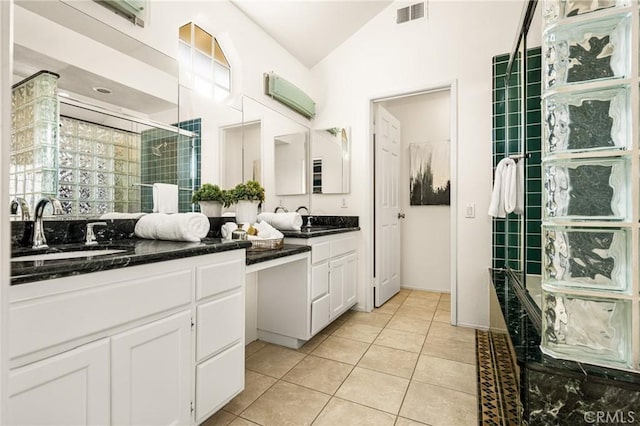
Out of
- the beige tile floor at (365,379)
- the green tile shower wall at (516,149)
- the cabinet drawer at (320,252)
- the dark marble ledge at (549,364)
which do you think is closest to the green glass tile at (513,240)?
the green tile shower wall at (516,149)

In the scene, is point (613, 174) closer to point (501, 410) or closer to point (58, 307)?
point (501, 410)

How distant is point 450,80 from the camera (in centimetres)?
288

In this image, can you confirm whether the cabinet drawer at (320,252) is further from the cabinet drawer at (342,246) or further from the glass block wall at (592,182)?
the glass block wall at (592,182)

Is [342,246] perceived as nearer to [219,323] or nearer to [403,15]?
[219,323]

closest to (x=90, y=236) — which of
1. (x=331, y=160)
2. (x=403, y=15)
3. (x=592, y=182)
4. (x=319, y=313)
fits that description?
(x=319, y=313)

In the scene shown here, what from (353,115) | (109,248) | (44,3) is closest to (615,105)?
(109,248)

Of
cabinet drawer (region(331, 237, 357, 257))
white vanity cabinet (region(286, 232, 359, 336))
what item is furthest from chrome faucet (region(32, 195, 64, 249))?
cabinet drawer (region(331, 237, 357, 257))

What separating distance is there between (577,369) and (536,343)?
0.19 m

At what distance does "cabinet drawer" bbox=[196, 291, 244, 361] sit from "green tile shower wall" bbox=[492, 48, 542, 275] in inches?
75.7

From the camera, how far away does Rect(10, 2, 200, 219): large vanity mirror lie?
53.6 inches

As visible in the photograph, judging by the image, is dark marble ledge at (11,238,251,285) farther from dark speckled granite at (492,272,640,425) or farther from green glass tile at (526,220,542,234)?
green glass tile at (526,220,542,234)

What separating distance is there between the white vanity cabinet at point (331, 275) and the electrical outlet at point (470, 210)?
1.05 meters

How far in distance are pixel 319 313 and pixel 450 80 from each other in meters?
2.37

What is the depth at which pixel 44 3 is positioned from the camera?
1.40 m
